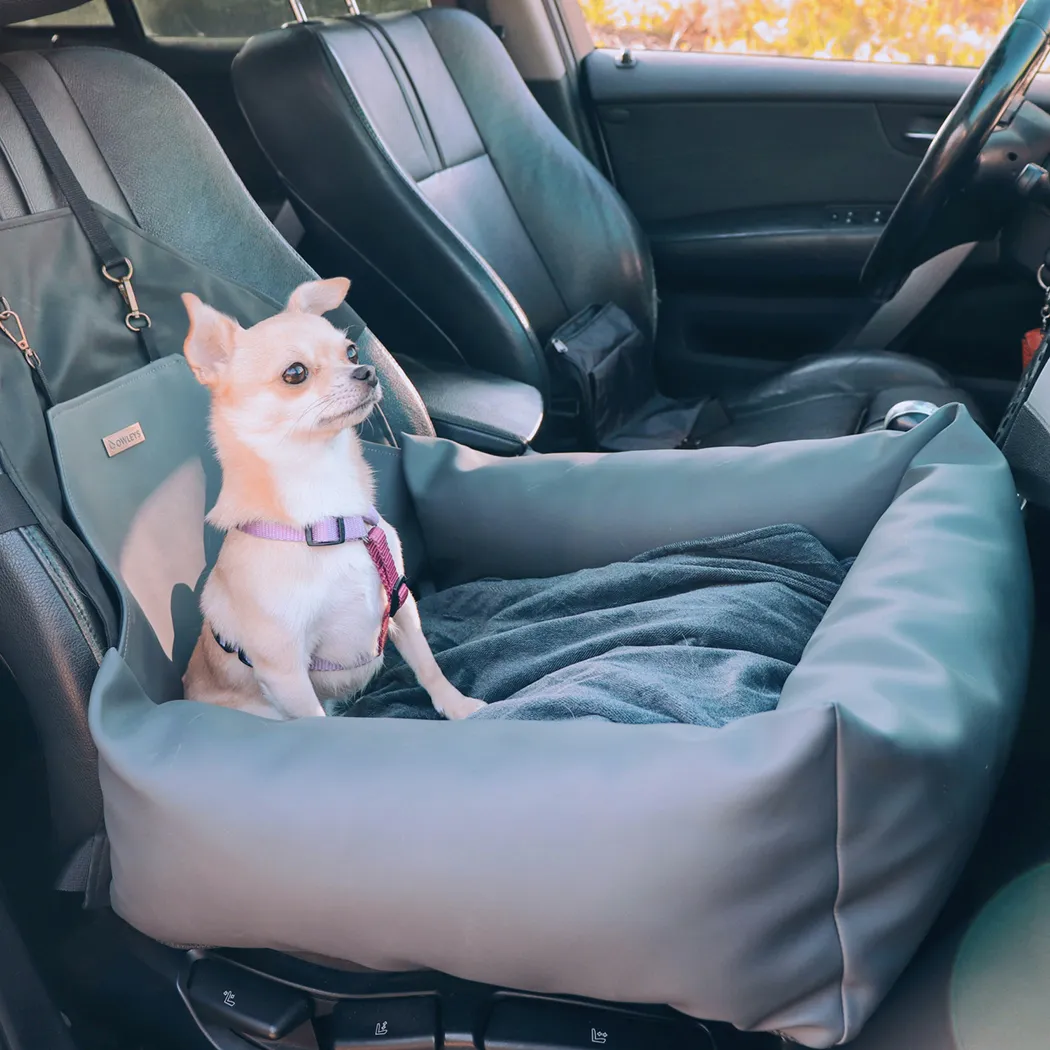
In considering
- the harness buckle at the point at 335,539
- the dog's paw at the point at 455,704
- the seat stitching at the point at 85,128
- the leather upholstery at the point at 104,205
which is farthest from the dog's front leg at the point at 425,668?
the seat stitching at the point at 85,128

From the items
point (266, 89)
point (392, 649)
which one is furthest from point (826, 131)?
point (392, 649)

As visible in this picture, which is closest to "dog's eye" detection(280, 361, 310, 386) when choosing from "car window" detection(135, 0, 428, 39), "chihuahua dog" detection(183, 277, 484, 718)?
"chihuahua dog" detection(183, 277, 484, 718)

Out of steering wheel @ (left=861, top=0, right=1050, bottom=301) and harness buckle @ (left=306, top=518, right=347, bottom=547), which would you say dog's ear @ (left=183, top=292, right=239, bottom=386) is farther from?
steering wheel @ (left=861, top=0, right=1050, bottom=301)

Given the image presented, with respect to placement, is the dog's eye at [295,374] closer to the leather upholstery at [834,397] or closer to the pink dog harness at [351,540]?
the pink dog harness at [351,540]

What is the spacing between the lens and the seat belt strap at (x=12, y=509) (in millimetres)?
1263

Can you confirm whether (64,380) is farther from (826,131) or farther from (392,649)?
(826,131)

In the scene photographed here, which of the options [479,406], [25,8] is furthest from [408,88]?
[25,8]

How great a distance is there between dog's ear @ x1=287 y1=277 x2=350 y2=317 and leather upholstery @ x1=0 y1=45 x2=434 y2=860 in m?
0.16

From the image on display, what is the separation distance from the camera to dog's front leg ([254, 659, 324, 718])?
1.48m

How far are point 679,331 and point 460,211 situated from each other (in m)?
0.83

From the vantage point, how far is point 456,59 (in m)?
2.70

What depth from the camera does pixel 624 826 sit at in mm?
967

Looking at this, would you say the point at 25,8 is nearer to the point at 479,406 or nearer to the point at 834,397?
the point at 479,406

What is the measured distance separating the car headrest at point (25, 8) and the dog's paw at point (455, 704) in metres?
1.03
